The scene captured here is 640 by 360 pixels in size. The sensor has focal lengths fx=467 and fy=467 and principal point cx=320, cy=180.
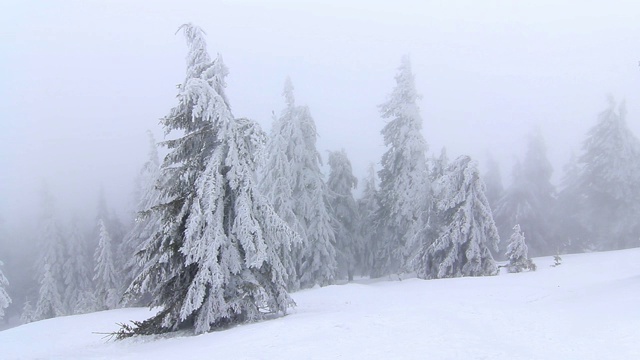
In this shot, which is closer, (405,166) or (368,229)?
(405,166)

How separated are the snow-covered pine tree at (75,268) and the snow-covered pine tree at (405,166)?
3651 cm

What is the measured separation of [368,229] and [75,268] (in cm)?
3648

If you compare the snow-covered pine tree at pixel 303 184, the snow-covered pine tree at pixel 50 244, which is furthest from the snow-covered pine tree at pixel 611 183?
the snow-covered pine tree at pixel 50 244

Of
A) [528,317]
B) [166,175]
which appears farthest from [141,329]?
[528,317]

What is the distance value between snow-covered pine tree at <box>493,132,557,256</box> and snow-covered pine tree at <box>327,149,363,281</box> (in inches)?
539

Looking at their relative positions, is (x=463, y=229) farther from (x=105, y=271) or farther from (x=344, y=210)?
(x=105, y=271)

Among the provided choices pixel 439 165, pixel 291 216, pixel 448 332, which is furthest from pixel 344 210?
pixel 448 332

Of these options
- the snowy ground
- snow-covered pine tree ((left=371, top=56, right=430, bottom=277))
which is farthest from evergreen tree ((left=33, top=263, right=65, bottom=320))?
snow-covered pine tree ((left=371, top=56, right=430, bottom=277))

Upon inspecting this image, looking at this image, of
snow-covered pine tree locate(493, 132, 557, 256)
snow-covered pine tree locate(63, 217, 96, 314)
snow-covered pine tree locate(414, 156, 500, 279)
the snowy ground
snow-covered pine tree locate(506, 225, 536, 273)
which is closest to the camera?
the snowy ground

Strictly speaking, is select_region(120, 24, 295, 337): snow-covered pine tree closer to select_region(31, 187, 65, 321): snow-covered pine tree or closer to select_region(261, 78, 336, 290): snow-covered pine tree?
select_region(261, 78, 336, 290): snow-covered pine tree

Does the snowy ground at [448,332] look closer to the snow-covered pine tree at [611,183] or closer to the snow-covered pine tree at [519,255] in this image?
the snow-covered pine tree at [519,255]

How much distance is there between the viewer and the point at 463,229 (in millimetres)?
25891

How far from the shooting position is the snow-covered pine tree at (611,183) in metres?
36.5

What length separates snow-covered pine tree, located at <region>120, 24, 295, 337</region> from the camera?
45.9 ft
